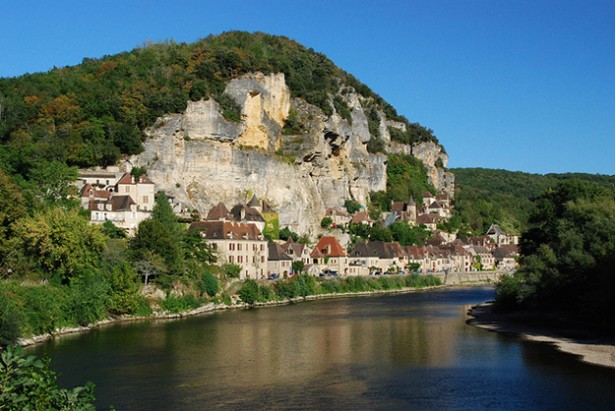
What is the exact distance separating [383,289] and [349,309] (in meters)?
20.8

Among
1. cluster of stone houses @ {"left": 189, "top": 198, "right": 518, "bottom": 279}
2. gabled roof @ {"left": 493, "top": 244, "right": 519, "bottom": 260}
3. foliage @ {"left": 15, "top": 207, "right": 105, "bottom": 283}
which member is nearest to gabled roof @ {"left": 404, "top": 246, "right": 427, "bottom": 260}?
cluster of stone houses @ {"left": 189, "top": 198, "right": 518, "bottom": 279}

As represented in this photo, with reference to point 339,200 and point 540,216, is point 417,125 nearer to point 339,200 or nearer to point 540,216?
point 339,200

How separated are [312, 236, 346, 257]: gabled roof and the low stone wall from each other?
1494 centimetres

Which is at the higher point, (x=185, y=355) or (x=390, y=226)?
(x=390, y=226)

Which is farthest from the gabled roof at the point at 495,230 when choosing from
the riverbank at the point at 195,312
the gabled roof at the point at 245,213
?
the gabled roof at the point at 245,213

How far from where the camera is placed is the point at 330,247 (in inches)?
2936

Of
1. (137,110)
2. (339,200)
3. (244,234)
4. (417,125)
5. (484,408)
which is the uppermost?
(417,125)

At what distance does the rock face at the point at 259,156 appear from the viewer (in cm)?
6831

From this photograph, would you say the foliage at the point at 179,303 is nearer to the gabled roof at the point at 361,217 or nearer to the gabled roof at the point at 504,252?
the gabled roof at the point at 361,217

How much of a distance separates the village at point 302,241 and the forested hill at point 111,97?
12.6 ft

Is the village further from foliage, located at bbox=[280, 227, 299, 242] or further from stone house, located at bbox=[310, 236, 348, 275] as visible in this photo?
foliage, located at bbox=[280, 227, 299, 242]

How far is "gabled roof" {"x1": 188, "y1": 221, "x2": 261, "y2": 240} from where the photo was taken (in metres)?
59.5

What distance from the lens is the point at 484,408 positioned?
2114 centimetres

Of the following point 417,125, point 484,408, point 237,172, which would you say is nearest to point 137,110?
point 237,172
